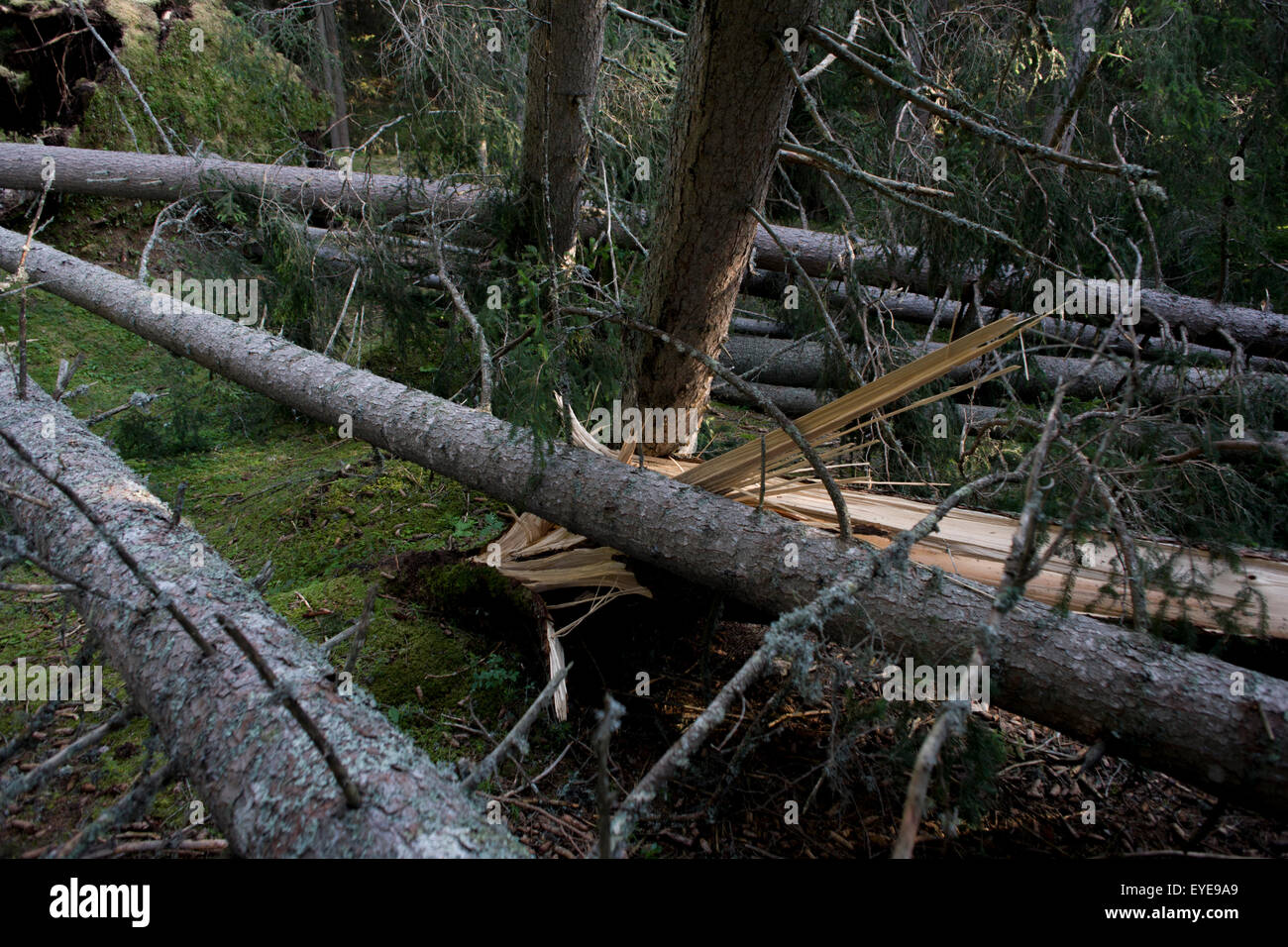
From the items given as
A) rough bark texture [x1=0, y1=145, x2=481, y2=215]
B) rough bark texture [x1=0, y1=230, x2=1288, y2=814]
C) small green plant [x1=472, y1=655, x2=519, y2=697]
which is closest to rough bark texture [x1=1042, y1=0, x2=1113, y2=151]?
rough bark texture [x1=0, y1=230, x2=1288, y2=814]

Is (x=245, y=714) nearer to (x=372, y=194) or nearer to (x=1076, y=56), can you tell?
(x=372, y=194)

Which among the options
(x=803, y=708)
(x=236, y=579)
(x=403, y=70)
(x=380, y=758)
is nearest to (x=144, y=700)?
(x=236, y=579)

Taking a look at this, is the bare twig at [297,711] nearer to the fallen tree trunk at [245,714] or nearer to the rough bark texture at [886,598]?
the fallen tree trunk at [245,714]

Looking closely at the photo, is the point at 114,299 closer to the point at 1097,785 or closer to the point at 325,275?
the point at 325,275

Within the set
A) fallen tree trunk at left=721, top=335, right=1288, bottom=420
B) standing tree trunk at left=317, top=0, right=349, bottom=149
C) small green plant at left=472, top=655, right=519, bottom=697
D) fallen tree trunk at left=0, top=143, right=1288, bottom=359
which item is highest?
standing tree trunk at left=317, top=0, right=349, bottom=149

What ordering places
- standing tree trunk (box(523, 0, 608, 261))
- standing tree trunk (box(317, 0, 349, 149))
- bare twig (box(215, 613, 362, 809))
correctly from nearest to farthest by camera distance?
bare twig (box(215, 613, 362, 809)), standing tree trunk (box(523, 0, 608, 261)), standing tree trunk (box(317, 0, 349, 149))

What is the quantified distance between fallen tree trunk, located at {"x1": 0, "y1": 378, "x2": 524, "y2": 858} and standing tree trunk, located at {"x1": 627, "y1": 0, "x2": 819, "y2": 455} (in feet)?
6.06

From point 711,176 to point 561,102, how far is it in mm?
2024

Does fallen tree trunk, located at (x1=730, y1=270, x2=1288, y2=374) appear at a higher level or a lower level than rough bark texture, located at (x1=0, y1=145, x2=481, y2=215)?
lower

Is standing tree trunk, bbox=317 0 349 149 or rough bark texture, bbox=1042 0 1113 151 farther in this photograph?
standing tree trunk, bbox=317 0 349 149

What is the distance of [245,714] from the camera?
1829mm

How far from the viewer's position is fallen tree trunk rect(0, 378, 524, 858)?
1543 millimetres

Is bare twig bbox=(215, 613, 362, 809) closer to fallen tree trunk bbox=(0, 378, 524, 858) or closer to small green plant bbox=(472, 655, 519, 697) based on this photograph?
fallen tree trunk bbox=(0, 378, 524, 858)
